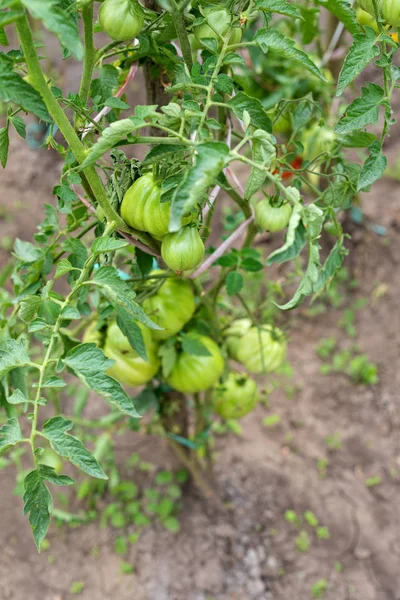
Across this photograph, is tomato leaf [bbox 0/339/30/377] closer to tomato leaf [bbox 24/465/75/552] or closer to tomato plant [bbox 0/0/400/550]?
tomato plant [bbox 0/0/400/550]

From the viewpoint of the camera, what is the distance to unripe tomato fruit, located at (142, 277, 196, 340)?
984 mm

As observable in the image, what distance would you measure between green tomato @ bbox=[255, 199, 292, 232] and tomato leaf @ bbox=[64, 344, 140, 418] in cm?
36

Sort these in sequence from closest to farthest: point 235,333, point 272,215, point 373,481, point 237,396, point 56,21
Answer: point 56,21, point 272,215, point 235,333, point 237,396, point 373,481

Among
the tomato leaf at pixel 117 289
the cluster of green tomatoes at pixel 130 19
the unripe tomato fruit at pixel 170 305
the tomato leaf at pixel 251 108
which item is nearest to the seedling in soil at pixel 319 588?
the unripe tomato fruit at pixel 170 305

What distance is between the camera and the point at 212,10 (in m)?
0.71

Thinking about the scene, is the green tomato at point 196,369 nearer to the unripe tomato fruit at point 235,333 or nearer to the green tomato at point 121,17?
the unripe tomato fruit at point 235,333

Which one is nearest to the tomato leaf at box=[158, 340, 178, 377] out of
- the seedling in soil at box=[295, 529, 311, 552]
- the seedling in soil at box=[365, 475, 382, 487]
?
the seedling in soil at box=[295, 529, 311, 552]

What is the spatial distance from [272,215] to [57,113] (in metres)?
0.38

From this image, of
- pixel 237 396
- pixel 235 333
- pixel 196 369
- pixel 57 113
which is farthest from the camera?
pixel 237 396

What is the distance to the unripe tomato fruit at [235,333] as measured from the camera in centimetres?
124

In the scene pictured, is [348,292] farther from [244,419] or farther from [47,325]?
[47,325]

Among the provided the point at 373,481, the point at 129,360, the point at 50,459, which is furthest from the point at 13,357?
the point at 373,481

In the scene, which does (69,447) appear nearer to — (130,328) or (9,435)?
(9,435)

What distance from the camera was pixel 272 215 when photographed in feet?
2.84
